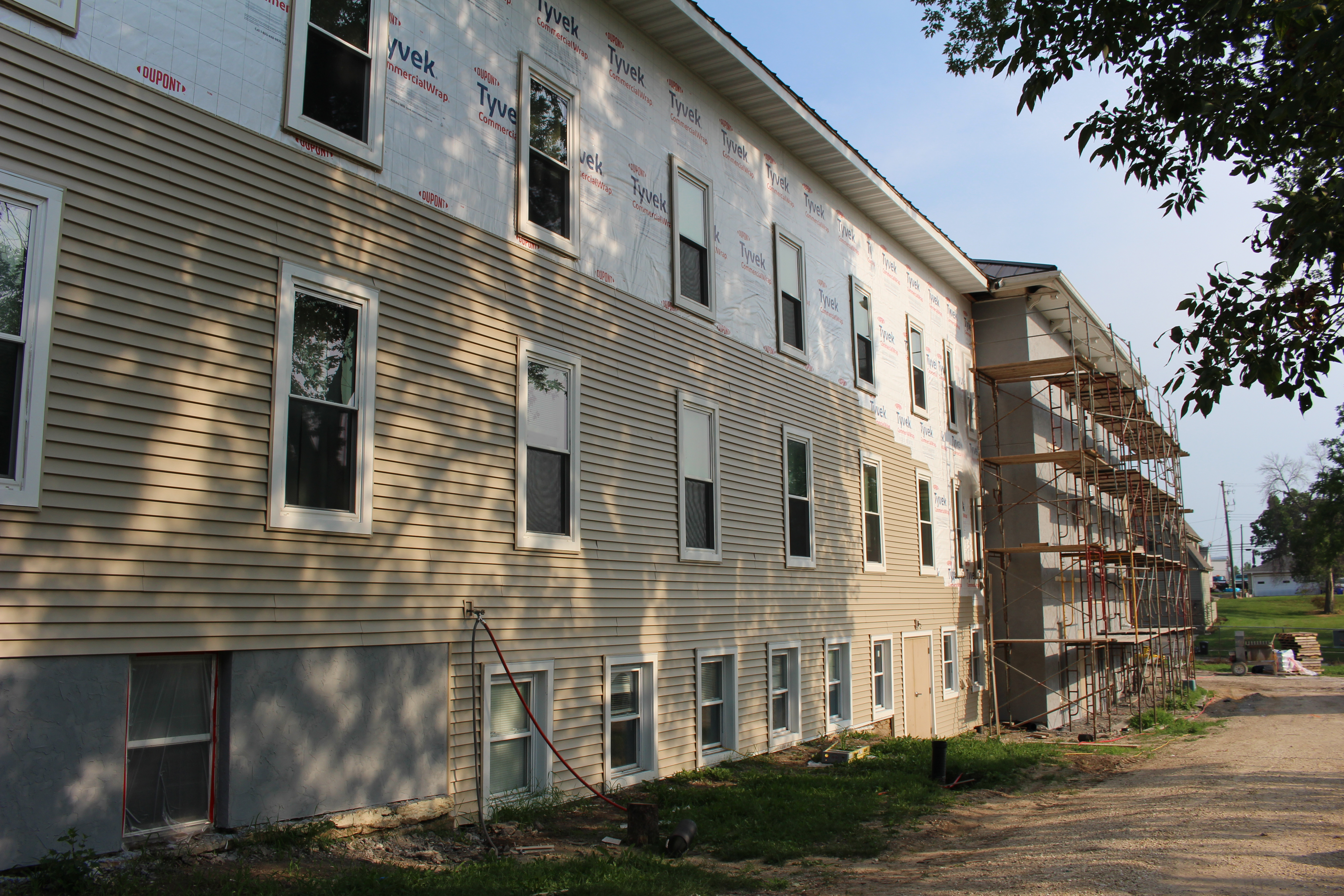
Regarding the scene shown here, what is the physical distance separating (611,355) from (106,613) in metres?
6.58

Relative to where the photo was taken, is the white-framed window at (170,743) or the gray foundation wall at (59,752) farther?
the white-framed window at (170,743)

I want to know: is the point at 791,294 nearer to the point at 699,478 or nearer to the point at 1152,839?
the point at 699,478

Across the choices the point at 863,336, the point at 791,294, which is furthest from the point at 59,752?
the point at 863,336

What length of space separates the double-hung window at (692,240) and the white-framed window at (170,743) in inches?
316

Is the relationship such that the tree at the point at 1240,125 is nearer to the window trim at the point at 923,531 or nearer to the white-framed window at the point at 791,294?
the white-framed window at the point at 791,294

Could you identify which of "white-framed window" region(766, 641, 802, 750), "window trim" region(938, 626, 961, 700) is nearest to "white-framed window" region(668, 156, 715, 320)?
"white-framed window" region(766, 641, 802, 750)

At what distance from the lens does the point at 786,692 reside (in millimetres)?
15367

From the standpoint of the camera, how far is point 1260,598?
11256 centimetres

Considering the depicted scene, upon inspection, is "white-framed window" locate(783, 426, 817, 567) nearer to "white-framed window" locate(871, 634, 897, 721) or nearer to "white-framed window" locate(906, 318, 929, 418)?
"white-framed window" locate(871, 634, 897, 721)

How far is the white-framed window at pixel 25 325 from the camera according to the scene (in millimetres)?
6133

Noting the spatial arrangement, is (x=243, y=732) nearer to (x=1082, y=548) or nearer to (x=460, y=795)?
(x=460, y=795)

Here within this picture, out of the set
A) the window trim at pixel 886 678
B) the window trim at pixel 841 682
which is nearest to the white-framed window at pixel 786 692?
the window trim at pixel 841 682

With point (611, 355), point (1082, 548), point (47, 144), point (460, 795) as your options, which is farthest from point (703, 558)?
point (1082, 548)

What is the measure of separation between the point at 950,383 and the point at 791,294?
8.92m
